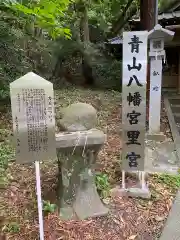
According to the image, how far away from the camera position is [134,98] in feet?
12.6

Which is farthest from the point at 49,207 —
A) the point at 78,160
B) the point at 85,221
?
the point at 78,160

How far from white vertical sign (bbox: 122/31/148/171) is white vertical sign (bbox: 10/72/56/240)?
131 cm

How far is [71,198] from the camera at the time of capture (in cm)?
354

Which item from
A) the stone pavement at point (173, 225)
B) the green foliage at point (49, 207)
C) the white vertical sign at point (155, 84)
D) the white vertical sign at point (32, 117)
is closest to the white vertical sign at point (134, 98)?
the stone pavement at point (173, 225)

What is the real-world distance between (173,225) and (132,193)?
2.18ft

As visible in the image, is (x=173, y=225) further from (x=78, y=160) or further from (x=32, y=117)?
(x=32, y=117)

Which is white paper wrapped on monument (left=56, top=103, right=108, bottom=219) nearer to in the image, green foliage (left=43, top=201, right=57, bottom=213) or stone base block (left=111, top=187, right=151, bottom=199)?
green foliage (left=43, top=201, right=57, bottom=213)

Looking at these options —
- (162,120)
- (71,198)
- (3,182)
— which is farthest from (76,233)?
(162,120)

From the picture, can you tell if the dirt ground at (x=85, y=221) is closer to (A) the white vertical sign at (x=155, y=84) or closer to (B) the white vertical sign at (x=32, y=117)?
(B) the white vertical sign at (x=32, y=117)

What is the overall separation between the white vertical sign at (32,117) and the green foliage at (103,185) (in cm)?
131

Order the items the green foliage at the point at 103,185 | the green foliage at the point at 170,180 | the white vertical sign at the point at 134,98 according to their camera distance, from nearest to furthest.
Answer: the white vertical sign at the point at 134,98 < the green foliage at the point at 103,185 < the green foliage at the point at 170,180

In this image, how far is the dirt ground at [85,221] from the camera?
3326 mm

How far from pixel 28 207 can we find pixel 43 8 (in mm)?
3430

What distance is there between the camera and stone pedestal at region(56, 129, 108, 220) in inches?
131
